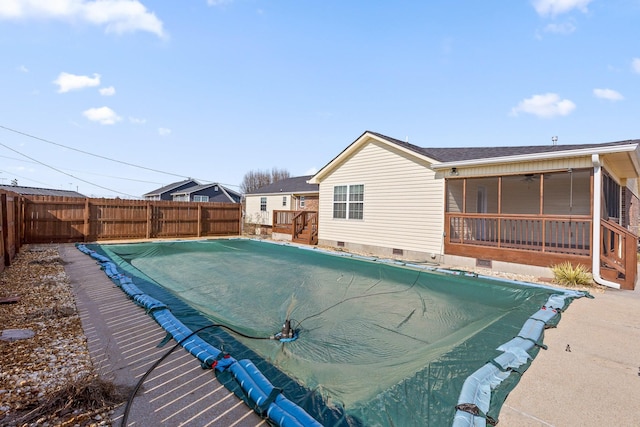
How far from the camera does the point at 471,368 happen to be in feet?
9.10

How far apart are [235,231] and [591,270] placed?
52.3 ft

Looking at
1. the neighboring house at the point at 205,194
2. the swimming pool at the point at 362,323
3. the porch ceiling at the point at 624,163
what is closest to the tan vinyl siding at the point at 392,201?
the swimming pool at the point at 362,323

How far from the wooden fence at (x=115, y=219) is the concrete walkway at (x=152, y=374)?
964cm

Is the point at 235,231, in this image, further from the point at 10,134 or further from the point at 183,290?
the point at 10,134

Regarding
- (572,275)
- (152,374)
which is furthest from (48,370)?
(572,275)

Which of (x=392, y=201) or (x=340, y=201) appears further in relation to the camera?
(x=340, y=201)

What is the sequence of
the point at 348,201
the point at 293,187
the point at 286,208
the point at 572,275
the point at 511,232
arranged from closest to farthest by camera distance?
the point at 572,275, the point at 511,232, the point at 348,201, the point at 286,208, the point at 293,187

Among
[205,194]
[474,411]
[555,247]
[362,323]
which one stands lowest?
[362,323]

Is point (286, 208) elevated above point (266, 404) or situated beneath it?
elevated above

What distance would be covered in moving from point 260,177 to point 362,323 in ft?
154

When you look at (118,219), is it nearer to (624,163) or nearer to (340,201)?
(340,201)

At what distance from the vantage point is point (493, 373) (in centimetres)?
259

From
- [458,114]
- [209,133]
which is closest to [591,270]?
[458,114]

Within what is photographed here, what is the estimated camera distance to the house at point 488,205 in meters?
6.86
